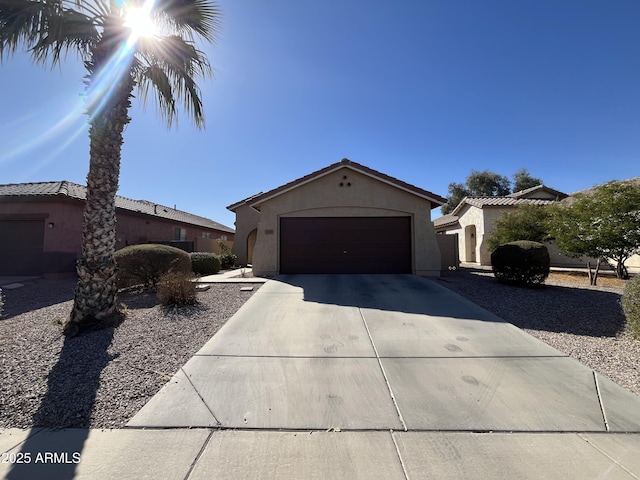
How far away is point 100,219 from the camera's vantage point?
6250 millimetres

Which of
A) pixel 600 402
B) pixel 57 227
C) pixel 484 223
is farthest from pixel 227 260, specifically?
pixel 600 402

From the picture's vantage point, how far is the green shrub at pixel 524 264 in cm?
977

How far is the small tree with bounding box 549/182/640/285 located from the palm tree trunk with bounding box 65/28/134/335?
14.6m

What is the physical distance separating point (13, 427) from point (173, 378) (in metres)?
1.48

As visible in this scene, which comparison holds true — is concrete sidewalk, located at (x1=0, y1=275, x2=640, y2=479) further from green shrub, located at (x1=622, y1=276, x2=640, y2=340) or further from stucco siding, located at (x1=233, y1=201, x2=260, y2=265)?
stucco siding, located at (x1=233, y1=201, x2=260, y2=265)

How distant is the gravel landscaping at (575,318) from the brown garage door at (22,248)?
54.2ft

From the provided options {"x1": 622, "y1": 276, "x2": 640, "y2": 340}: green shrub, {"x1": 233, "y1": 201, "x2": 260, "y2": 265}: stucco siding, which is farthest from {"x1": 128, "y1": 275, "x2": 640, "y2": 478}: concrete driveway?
{"x1": 233, "y1": 201, "x2": 260, "y2": 265}: stucco siding

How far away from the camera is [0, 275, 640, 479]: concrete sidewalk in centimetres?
253

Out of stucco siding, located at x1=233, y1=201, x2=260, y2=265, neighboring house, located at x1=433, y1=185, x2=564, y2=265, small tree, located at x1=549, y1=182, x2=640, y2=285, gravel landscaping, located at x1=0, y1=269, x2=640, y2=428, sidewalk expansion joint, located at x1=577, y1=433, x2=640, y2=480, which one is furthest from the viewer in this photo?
stucco siding, located at x1=233, y1=201, x2=260, y2=265

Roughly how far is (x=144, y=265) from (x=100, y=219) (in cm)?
372

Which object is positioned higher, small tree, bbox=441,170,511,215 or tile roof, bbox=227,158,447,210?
small tree, bbox=441,170,511,215

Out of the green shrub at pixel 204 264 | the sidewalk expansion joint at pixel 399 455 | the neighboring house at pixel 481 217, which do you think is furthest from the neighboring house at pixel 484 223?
the sidewalk expansion joint at pixel 399 455

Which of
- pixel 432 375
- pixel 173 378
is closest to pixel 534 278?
pixel 432 375

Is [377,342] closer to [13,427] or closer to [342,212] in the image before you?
[13,427]
